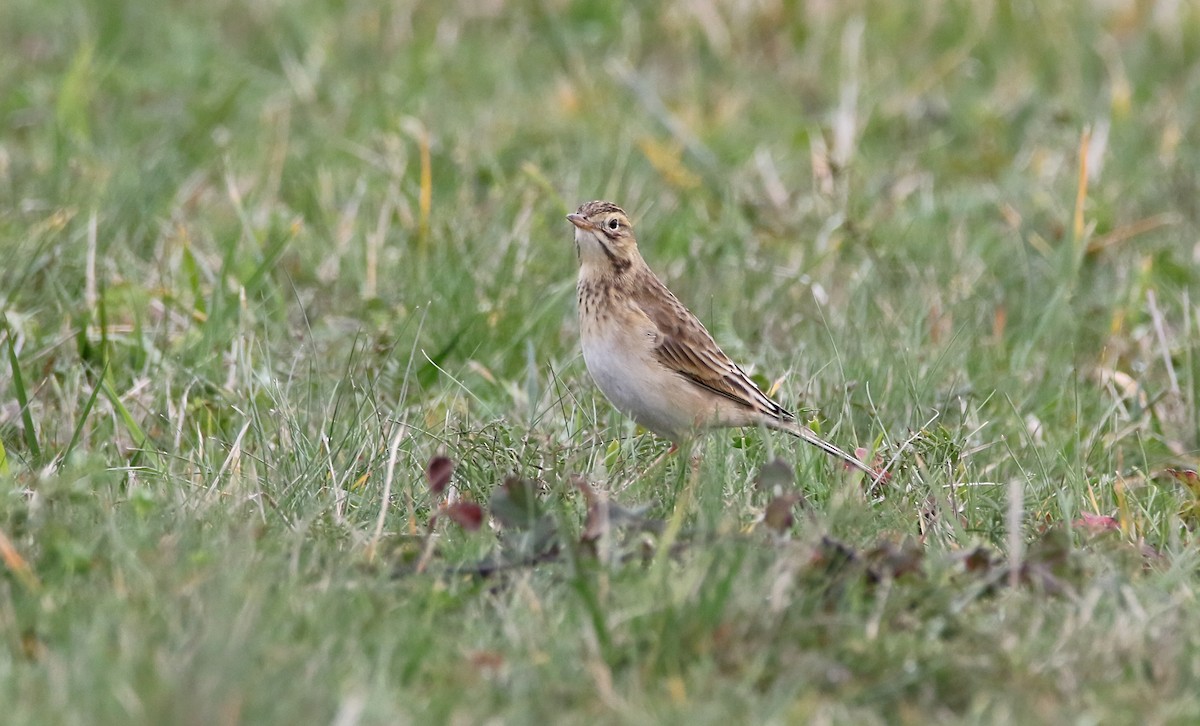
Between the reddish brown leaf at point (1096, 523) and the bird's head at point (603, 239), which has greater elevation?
the bird's head at point (603, 239)

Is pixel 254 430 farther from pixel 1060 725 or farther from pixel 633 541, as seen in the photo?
pixel 1060 725

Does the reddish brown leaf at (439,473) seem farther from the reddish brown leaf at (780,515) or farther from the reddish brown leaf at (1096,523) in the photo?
the reddish brown leaf at (1096,523)

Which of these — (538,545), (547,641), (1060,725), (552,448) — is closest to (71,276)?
(552,448)

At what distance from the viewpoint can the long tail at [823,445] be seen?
5.10 m

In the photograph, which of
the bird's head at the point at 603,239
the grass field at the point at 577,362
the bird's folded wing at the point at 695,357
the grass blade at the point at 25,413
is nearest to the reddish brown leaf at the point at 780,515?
the grass field at the point at 577,362

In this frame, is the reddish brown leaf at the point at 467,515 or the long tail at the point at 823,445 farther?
the long tail at the point at 823,445

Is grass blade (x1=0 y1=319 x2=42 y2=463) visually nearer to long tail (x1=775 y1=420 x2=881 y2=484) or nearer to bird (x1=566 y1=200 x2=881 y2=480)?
bird (x1=566 y1=200 x2=881 y2=480)

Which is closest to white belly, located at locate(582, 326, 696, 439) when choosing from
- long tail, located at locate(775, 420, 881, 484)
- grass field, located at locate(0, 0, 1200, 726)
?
grass field, located at locate(0, 0, 1200, 726)

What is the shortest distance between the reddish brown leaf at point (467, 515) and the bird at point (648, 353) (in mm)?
1073

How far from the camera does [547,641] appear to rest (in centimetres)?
373

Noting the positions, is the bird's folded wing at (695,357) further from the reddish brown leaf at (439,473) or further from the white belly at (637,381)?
the reddish brown leaf at (439,473)

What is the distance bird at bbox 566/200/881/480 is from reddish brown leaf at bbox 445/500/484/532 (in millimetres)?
1073

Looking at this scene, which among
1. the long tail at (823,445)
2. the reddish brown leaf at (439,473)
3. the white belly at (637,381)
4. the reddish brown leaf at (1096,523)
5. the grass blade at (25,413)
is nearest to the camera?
the reddish brown leaf at (439,473)

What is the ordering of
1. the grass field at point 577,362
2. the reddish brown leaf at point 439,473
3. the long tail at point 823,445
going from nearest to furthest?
the grass field at point 577,362
the reddish brown leaf at point 439,473
the long tail at point 823,445
